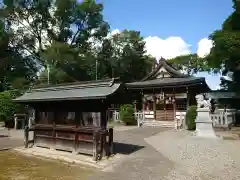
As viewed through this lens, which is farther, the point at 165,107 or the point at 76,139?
the point at 165,107

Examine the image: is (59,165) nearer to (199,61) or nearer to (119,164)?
(119,164)

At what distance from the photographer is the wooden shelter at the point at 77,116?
1025 centimetres

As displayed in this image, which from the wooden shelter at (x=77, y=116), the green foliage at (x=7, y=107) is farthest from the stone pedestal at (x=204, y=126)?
the green foliage at (x=7, y=107)

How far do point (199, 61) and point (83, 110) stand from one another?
46.5 meters

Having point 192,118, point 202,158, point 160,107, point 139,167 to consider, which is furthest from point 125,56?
point 139,167

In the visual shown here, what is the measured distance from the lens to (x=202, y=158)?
32.4 feet

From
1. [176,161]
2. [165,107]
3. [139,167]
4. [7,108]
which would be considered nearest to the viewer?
[139,167]

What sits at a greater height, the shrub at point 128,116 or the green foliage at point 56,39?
the green foliage at point 56,39

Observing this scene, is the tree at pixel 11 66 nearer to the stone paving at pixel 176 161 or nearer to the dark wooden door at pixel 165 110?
the dark wooden door at pixel 165 110

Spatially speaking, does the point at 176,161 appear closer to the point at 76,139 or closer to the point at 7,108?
the point at 76,139

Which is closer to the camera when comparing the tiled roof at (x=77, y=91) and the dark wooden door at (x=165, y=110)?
the tiled roof at (x=77, y=91)

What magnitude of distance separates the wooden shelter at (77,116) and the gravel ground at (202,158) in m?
3.33

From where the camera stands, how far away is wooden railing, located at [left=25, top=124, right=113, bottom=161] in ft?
33.6

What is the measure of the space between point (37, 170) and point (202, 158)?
6.87 meters
